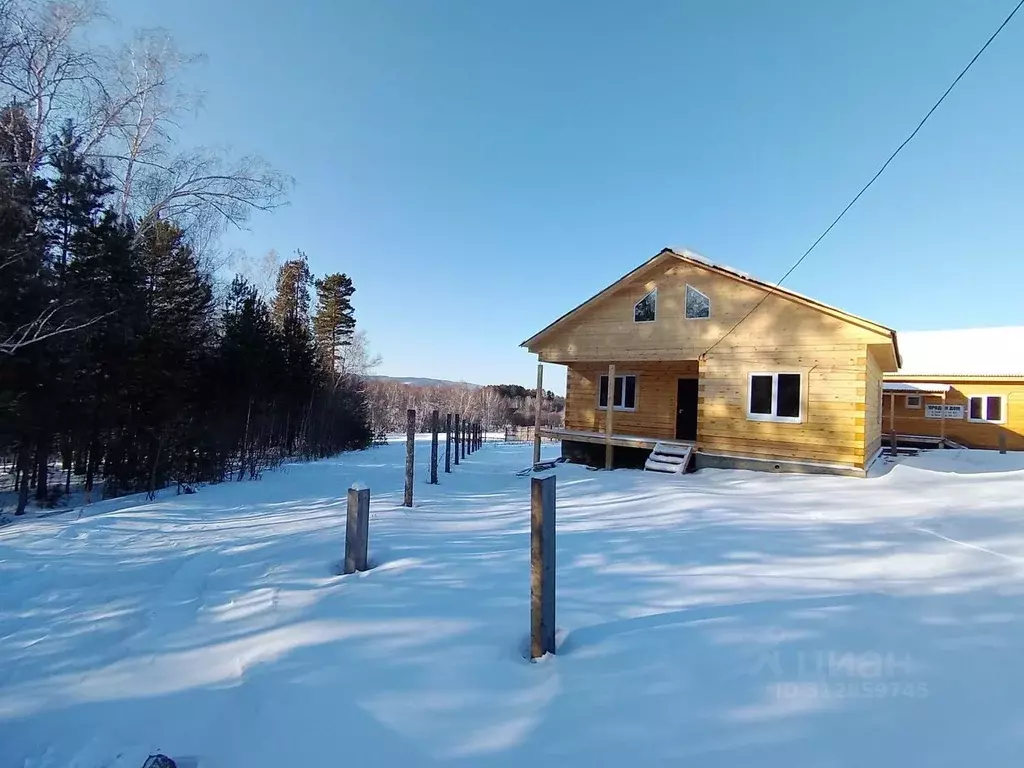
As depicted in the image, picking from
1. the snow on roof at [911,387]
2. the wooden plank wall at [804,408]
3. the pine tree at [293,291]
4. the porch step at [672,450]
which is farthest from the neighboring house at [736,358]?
the pine tree at [293,291]

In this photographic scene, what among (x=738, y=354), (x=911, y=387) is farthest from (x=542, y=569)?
(x=911, y=387)

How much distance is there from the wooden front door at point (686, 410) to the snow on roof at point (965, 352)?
37.3 feet

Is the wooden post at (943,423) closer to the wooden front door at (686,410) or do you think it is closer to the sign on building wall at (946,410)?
the sign on building wall at (946,410)

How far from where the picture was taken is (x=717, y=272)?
40.8ft

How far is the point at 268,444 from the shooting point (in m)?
19.2

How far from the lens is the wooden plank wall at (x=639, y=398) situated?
15.2m

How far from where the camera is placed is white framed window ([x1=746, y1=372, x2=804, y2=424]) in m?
11.7

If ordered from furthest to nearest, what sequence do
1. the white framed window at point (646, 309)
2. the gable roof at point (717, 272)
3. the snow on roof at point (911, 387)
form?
the snow on roof at point (911, 387) → the white framed window at point (646, 309) → the gable roof at point (717, 272)

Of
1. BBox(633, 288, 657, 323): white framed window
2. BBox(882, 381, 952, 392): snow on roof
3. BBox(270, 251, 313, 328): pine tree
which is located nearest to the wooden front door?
BBox(633, 288, 657, 323): white framed window

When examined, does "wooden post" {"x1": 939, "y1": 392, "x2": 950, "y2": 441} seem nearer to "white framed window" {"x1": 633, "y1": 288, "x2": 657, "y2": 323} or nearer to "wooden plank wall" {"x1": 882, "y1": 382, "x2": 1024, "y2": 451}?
"wooden plank wall" {"x1": 882, "y1": 382, "x2": 1024, "y2": 451}

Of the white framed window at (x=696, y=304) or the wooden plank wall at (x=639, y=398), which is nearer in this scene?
the white framed window at (x=696, y=304)

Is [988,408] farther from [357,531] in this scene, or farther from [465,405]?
[465,405]

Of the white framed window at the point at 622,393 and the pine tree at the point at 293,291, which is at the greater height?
the pine tree at the point at 293,291

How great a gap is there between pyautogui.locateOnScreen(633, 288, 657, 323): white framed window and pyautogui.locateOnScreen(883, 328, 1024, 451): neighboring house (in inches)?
471
